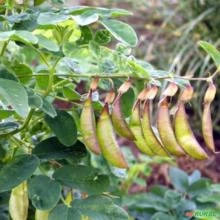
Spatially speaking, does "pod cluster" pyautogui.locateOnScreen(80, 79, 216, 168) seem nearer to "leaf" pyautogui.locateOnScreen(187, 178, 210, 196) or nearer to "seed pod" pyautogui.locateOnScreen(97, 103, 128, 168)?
"seed pod" pyautogui.locateOnScreen(97, 103, 128, 168)

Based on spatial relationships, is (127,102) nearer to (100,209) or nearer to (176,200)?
(100,209)

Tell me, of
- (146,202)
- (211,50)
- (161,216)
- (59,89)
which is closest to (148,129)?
(211,50)

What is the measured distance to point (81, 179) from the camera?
1003mm

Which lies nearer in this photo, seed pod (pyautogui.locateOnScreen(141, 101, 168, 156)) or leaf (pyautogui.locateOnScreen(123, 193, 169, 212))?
seed pod (pyautogui.locateOnScreen(141, 101, 168, 156))

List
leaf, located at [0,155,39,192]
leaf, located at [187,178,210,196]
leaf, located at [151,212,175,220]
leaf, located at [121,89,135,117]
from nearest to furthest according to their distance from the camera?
leaf, located at [0,155,39,192] < leaf, located at [121,89,135,117] < leaf, located at [151,212,175,220] < leaf, located at [187,178,210,196]

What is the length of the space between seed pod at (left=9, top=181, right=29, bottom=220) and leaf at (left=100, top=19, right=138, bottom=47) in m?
0.27

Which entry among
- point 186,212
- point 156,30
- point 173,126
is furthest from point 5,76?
point 156,30

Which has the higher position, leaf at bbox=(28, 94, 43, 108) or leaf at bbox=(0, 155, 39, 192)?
leaf at bbox=(28, 94, 43, 108)

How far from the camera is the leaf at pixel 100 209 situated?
966 millimetres

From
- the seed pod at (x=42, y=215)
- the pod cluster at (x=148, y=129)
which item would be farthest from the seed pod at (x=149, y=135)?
the seed pod at (x=42, y=215)

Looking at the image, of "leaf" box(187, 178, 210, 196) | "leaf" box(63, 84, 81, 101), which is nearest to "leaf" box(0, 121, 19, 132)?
"leaf" box(63, 84, 81, 101)

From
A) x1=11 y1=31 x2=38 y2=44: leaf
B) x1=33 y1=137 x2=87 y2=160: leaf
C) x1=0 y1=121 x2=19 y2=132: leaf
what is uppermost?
x1=11 y1=31 x2=38 y2=44: leaf

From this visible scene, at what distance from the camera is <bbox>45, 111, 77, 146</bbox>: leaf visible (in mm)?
993

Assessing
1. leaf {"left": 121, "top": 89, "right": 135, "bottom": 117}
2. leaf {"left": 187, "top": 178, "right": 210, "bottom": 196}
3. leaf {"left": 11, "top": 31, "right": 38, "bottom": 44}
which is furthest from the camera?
leaf {"left": 187, "top": 178, "right": 210, "bottom": 196}
